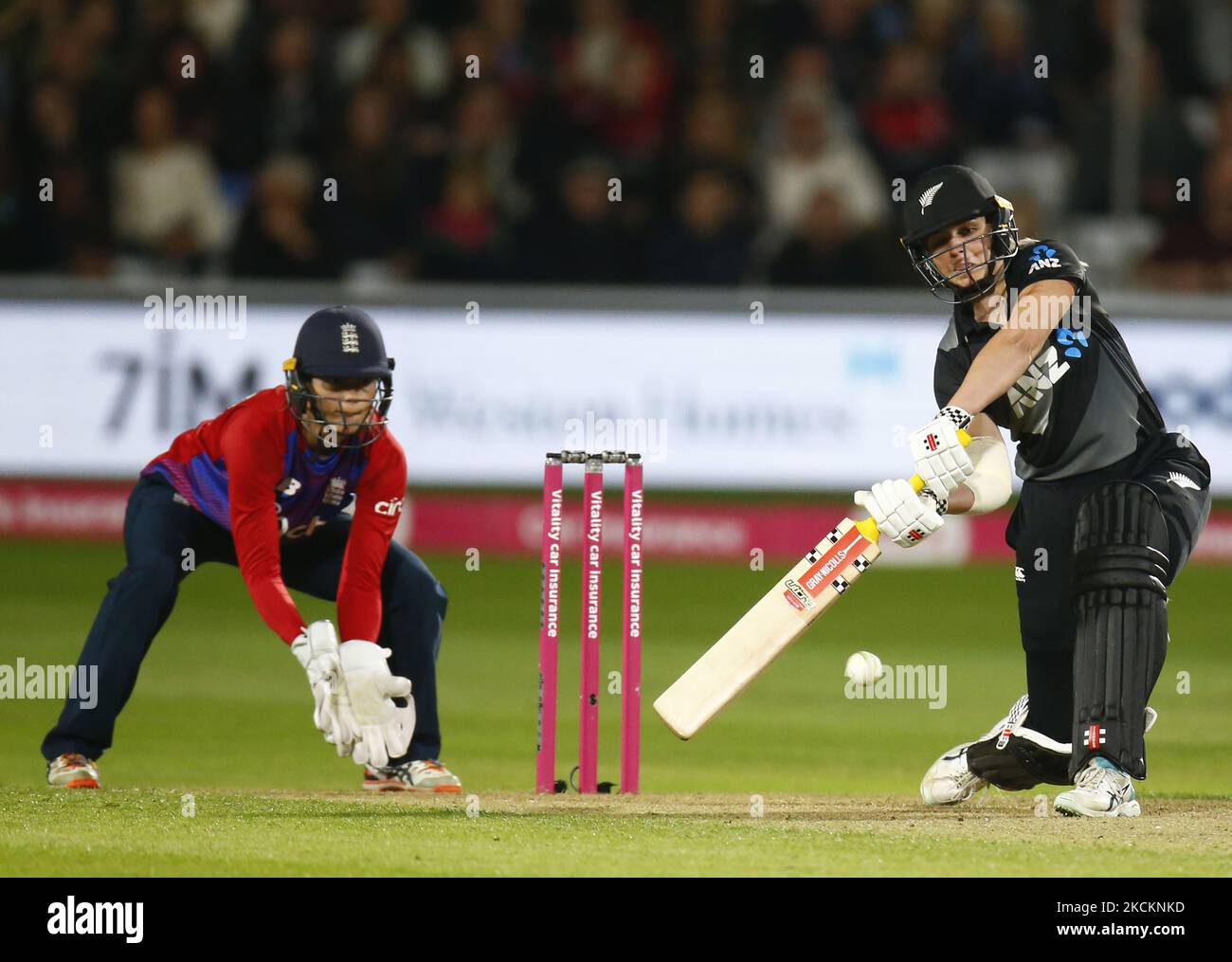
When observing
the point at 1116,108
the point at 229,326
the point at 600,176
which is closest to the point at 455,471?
the point at 229,326

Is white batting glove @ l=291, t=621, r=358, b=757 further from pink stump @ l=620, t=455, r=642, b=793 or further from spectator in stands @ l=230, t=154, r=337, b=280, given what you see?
spectator in stands @ l=230, t=154, r=337, b=280

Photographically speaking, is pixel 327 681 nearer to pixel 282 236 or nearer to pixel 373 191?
pixel 282 236

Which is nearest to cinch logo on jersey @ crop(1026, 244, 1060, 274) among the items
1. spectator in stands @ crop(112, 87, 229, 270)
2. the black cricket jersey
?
the black cricket jersey

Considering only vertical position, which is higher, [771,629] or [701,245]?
[701,245]

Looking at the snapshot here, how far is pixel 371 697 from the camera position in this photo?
619 centimetres

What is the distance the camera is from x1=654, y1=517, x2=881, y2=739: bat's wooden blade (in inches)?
246

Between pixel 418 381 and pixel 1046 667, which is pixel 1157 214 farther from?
pixel 1046 667

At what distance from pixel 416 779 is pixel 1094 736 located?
2.33 m

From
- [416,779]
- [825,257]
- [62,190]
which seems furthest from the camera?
[62,190]

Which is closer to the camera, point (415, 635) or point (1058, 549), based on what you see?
point (1058, 549)

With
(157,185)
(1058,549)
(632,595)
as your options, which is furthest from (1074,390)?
(157,185)

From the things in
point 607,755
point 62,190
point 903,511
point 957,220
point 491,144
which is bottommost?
point 607,755

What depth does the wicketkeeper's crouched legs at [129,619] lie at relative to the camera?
275 inches

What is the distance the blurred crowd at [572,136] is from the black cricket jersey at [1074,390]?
7489 millimetres
